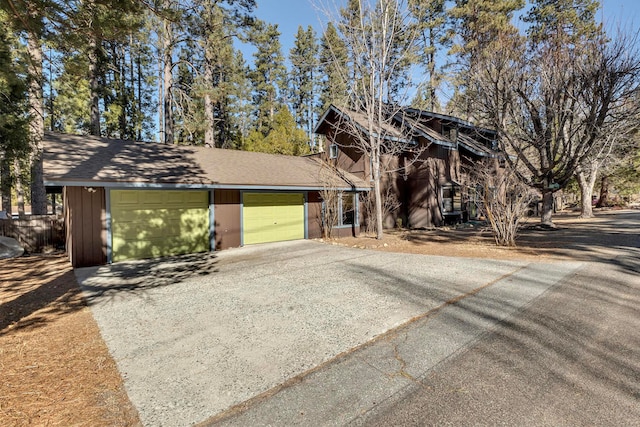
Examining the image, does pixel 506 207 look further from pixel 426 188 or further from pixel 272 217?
pixel 272 217

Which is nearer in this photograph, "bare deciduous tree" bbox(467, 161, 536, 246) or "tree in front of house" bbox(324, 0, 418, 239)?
"bare deciduous tree" bbox(467, 161, 536, 246)

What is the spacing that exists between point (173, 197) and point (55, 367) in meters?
7.02

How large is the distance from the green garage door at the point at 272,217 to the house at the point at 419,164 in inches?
145

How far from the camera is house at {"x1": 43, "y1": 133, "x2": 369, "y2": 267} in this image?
26.8 ft

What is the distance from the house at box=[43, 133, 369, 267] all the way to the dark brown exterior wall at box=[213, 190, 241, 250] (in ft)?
0.12

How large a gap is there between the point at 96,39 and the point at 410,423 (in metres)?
7.53

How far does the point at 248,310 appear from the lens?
4.73 meters

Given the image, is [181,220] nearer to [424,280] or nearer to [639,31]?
[424,280]

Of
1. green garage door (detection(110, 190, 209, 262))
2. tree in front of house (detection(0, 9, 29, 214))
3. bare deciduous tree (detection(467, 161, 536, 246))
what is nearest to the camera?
green garage door (detection(110, 190, 209, 262))

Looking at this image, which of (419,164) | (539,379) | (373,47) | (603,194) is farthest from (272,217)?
(603,194)

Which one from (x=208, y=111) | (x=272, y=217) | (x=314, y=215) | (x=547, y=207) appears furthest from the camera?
(x=208, y=111)

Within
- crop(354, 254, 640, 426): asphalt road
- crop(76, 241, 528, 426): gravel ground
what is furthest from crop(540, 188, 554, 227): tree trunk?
crop(354, 254, 640, 426): asphalt road

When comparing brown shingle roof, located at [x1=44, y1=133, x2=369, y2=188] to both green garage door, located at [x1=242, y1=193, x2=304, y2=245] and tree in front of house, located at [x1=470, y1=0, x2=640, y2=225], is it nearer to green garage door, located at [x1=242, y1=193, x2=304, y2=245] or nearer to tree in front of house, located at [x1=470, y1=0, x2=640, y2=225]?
green garage door, located at [x1=242, y1=193, x2=304, y2=245]

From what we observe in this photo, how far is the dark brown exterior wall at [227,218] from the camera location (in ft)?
34.2
